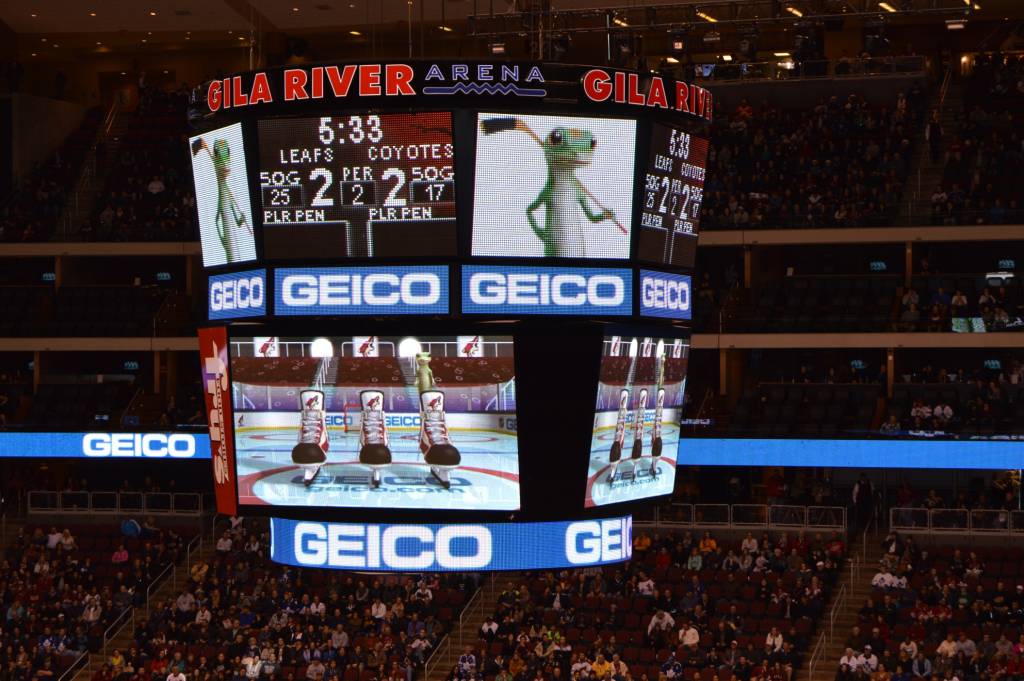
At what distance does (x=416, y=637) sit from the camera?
36281 mm

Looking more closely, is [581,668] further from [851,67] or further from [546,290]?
[851,67]

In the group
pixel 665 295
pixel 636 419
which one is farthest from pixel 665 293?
pixel 636 419

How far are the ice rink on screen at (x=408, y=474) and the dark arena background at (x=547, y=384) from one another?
0.15ft

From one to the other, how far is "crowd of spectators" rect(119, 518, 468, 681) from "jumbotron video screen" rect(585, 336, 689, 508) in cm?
1090

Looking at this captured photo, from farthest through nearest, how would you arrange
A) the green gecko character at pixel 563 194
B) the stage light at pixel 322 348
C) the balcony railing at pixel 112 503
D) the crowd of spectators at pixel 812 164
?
the crowd of spectators at pixel 812 164 → the balcony railing at pixel 112 503 → the stage light at pixel 322 348 → the green gecko character at pixel 563 194

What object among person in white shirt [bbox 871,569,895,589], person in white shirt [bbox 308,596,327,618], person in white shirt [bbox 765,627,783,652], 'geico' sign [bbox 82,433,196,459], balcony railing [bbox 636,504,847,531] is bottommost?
person in white shirt [bbox 308,596,327,618]

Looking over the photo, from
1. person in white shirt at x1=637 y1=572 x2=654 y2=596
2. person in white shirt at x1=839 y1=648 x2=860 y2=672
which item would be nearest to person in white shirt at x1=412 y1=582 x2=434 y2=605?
person in white shirt at x1=637 y1=572 x2=654 y2=596

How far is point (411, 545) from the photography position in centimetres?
2458

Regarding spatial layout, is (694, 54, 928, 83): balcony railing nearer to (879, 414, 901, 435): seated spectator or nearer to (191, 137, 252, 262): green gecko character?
(879, 414, 901, 435): seated spectator

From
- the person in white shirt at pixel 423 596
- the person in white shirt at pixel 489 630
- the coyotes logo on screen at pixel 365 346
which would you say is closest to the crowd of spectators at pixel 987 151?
the person in white shirt at pixel 489 630

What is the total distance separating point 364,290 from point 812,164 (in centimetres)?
2516

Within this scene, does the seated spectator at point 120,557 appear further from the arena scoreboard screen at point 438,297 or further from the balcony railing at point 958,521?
the balcony railing at point 958,521

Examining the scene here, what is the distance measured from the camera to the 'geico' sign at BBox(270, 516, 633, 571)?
965 inches

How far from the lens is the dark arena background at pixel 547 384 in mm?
23984
